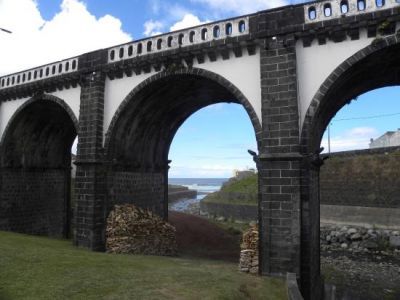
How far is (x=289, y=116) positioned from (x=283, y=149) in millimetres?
1006

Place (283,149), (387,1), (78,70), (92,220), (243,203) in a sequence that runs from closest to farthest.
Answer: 1. (387,1)
2. (283,149)
3. (92,220)
4. (78,70)
5. (243,203)

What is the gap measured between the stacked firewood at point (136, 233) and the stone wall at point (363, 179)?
17926mm

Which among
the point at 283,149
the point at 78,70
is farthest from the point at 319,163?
the point at 78,70

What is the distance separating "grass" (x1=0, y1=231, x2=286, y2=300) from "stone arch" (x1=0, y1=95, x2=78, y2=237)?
8.13 meters

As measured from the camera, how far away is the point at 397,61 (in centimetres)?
1148

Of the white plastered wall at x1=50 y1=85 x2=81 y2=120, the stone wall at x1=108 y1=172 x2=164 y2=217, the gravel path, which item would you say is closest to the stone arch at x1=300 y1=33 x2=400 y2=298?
the gravel path

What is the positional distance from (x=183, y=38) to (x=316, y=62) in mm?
5014

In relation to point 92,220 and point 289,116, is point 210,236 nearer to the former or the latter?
point 92,220

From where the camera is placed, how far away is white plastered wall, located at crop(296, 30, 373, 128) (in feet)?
36.2

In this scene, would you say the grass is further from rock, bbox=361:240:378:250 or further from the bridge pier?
rock, bbox=361:240:378:250

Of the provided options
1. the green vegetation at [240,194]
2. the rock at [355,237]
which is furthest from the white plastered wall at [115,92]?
the green vegetation at [240,194]

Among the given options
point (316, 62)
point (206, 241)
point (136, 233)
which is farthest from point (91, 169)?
point (206, 241)

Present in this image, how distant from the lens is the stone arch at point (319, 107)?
10.8m

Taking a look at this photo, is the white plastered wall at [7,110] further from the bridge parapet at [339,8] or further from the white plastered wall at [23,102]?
the bridge parapet at [339,8]
